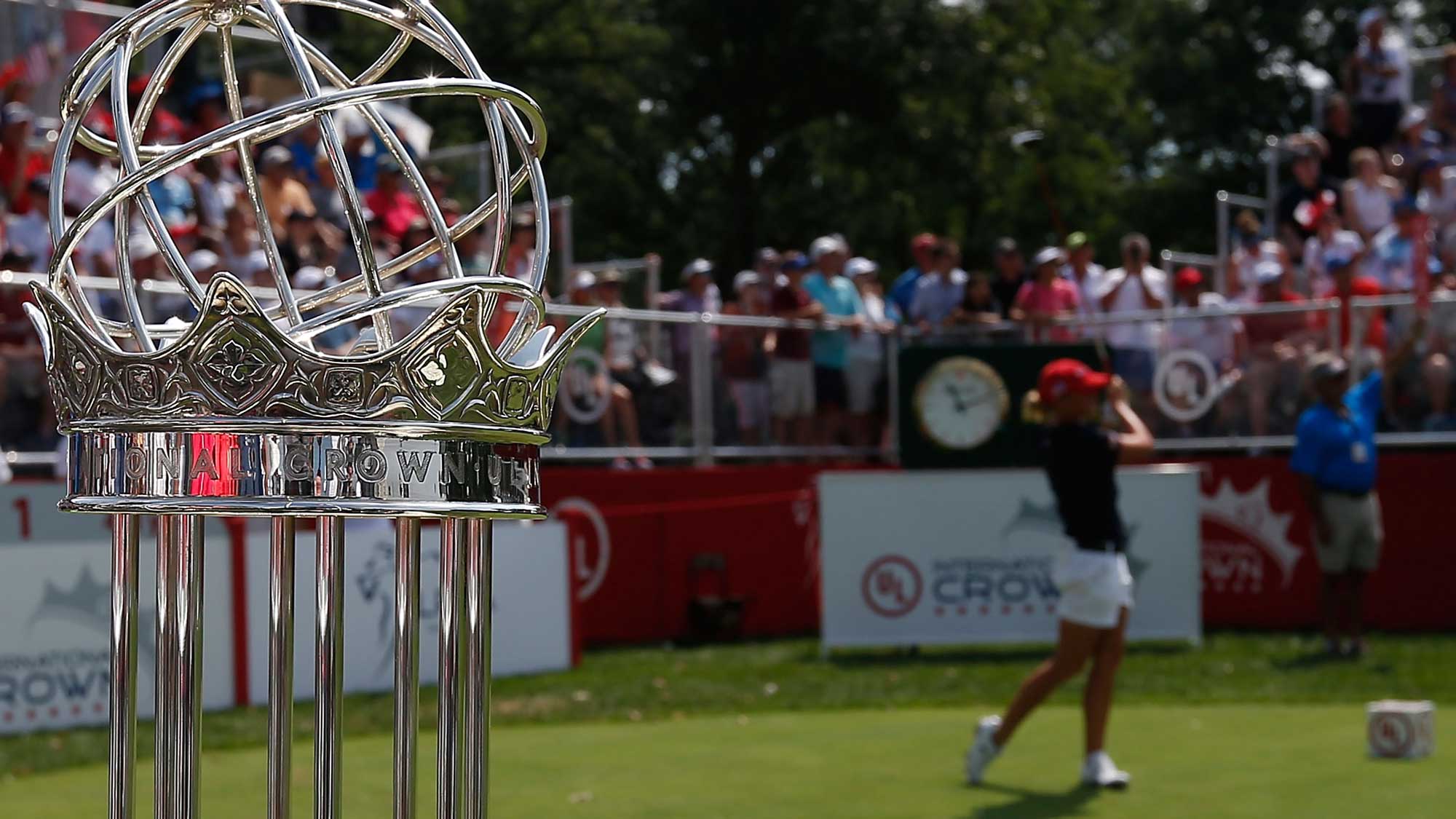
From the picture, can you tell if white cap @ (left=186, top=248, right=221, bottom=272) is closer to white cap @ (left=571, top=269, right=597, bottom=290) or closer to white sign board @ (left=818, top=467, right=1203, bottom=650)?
white cap @ (left=571, top=269, right=597, bottom=290)

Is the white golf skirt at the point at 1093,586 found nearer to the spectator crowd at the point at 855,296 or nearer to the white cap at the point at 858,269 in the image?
the spectator crowd at the point at 855,296

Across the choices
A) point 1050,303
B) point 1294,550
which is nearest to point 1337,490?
point 1294,550

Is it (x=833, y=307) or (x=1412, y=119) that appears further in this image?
(x=1412, y=119)

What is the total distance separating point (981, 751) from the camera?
8719 mm

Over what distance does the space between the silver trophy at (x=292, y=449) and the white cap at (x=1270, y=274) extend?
45.9 feet

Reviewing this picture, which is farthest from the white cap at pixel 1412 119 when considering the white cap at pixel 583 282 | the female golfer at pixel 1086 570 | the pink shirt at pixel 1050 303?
the female golfer at pixel 1086 570

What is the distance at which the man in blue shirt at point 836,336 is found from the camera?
1611cm

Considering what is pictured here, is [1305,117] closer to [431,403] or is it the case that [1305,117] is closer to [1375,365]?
[1375,365]

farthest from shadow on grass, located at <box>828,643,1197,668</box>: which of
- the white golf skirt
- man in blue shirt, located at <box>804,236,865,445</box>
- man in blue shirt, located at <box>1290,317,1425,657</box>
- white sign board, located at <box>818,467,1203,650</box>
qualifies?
the white golf skirt

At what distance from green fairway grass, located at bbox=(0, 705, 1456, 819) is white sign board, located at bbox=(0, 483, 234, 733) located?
1.11 metres

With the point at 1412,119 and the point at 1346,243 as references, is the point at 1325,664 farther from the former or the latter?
the point at 1412,119

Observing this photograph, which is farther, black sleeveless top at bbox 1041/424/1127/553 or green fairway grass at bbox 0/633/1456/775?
green fairway grass at bbox 0/633/1456/775

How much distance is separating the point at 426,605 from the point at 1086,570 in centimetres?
484

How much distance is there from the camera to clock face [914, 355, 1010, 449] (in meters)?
15.0
